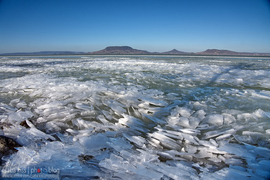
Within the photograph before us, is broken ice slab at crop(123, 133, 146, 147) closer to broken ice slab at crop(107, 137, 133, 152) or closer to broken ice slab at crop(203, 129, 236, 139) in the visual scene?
broken ice slab at crop(107, 137, 133, 152)

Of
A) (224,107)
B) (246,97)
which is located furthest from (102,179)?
(246,97)

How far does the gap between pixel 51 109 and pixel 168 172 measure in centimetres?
186

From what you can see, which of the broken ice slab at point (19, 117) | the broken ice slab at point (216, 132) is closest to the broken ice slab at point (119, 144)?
the broken ice slab at point (216, 132)

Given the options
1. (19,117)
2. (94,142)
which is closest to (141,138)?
(94,142)

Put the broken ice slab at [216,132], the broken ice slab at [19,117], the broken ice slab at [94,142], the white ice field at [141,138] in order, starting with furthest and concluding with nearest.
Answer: the broken ice slab at [19,117], the broken ice slab at [216,132], the broken ice slab at [94,142], the white ice field at [141,138]

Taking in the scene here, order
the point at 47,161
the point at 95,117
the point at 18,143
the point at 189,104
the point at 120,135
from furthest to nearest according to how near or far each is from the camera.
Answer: the point at 189,104, the point at 95,117, the point at 120,135, the point at 18,143, the point at 47,161

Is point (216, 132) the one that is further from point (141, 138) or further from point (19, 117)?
point (19, 117)

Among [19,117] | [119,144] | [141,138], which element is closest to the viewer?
[119,144]

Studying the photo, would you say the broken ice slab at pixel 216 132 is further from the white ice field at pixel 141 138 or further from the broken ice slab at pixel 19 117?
the broken ice slab at pixel 19 117

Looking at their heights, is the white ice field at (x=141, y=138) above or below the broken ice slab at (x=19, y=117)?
below

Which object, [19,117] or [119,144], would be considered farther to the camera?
[19,117]

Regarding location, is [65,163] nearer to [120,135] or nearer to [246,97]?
[120,135]

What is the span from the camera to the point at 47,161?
1.04m

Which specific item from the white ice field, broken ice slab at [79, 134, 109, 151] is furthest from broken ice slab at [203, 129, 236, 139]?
broken ice slab at [79, 134, 109, 151]
